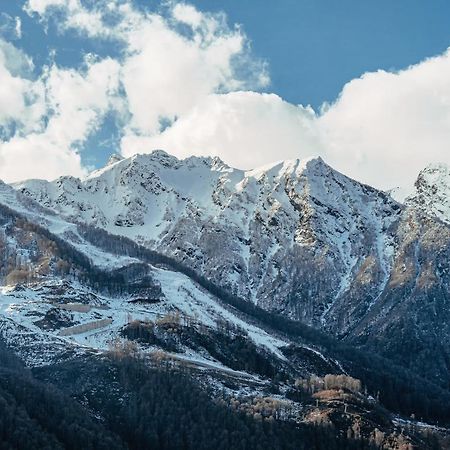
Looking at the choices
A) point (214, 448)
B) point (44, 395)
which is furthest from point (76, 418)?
point (214, 448)

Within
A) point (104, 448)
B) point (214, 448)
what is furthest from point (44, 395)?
point (214, 448)

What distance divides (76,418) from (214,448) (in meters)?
35.5

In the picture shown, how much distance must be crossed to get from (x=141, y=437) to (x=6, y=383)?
36.5 metres

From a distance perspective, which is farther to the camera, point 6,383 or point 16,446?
point 6,383

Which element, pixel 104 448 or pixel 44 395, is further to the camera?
pixel 44 395

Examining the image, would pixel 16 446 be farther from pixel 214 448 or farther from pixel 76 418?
pixel 214 448

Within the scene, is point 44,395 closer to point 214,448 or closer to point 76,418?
point 76,418

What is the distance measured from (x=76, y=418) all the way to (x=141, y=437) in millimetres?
18021

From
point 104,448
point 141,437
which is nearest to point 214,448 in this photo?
point 141,437

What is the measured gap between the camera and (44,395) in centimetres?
19812

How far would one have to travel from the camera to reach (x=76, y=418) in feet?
628

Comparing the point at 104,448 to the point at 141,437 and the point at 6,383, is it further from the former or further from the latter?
the point at 6,383

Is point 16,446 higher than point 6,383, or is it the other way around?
point 6,383

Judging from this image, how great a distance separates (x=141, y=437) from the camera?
7840 inches
